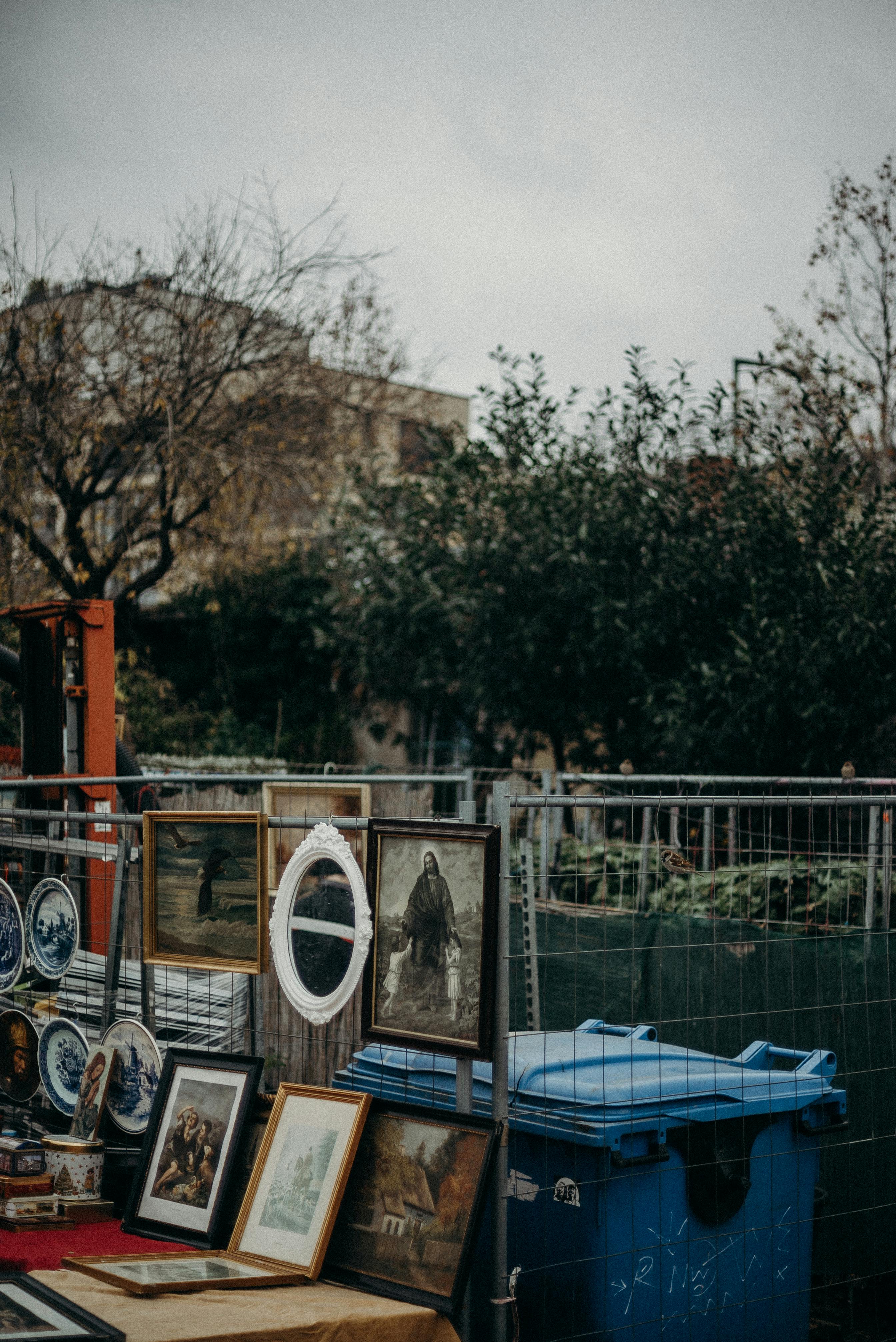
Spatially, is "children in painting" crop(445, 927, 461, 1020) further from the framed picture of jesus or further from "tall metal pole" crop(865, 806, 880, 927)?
"tall metal pole" crop(865, 806, 880, 927)

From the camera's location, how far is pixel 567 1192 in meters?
3.77

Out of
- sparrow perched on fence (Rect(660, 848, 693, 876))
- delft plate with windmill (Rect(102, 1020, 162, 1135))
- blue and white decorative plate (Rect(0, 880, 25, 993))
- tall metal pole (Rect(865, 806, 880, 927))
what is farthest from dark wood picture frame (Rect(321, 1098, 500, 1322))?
tall metal pole (Rect(865, 806, 880, 927))

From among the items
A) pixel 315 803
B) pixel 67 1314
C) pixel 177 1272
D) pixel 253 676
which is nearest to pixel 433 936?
pixel 177 1272

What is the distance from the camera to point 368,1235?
11.5 feet

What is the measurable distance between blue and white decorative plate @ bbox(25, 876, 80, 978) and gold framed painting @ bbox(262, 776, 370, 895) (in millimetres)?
2454

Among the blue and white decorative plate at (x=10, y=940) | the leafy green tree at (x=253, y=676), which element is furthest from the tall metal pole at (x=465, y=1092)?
the leafy green tree at (x=253, y=676)

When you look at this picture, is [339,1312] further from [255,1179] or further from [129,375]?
[129,375]

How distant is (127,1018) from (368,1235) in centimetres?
149

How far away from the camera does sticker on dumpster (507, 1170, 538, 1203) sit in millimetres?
3779

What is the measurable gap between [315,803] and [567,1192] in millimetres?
6425

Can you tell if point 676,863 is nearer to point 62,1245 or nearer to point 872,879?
point 62,1245

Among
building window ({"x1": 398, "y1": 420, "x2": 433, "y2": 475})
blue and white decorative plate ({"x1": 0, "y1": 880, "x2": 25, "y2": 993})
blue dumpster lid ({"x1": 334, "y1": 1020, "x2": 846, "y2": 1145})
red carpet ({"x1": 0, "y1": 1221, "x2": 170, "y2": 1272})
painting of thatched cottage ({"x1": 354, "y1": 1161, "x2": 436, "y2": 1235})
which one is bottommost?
red carpet ({"x1": 0, "y1": 1221, "x2": 170, "y2": 1272})

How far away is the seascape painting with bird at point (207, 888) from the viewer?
13.6 ft

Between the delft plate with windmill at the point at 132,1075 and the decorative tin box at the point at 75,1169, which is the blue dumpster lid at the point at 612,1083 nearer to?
the delft plate with windmill at the point at 132,1075
